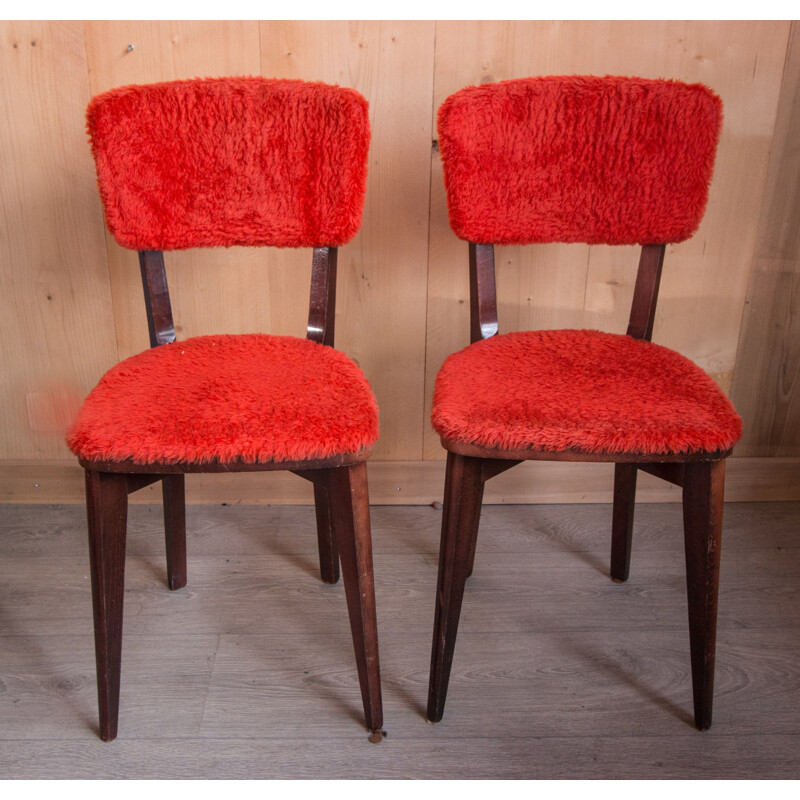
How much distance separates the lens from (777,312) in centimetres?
151

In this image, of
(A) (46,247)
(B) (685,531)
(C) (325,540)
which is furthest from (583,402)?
(A) (46,247)

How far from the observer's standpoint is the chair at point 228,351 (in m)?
0.87

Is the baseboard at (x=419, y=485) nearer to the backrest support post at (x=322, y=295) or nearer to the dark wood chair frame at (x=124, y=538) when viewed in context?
the backrest support post at (x=322, y=295)

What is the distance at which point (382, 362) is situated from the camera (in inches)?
60.0

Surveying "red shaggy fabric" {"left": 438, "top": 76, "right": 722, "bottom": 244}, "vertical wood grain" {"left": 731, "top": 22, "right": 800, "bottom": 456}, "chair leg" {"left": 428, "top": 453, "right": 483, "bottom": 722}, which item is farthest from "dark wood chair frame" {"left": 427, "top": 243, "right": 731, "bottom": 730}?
"vertical wood grain" {"left": 731, "top": 22, "right": 800, "bottom": 456}

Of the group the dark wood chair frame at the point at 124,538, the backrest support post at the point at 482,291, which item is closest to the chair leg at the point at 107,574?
the dark wood chair frame at the point at 124,538

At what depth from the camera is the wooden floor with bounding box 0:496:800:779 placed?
39.8 inches

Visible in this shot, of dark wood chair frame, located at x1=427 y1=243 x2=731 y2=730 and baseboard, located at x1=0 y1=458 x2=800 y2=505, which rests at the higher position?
dark wood chair frame, located at x1=427 y1=243 x2=731 y2=730

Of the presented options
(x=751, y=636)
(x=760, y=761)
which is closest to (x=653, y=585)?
(x=751, y=636)

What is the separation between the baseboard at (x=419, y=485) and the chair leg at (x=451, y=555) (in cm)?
59

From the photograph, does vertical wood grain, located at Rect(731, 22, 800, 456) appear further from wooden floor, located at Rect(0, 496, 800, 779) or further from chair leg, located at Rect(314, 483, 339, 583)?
chair leg, located at Rect(314, 483, 339, 583)

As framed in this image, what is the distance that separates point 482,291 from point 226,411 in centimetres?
50

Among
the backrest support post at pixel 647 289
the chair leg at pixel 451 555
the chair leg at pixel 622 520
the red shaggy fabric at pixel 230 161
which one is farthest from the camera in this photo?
the chair leg at pixel 622 520

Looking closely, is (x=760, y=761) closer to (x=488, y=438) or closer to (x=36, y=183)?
(x=488, y=438)
